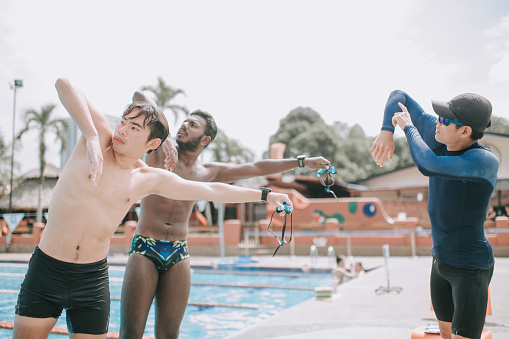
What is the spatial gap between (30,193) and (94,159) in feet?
107

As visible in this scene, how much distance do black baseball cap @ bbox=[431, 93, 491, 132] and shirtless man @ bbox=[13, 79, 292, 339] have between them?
1.17 m

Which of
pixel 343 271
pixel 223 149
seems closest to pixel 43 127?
pixel 223 149

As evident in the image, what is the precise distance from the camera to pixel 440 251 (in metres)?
2.74

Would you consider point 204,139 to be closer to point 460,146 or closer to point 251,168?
point 251,168

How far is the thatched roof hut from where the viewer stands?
29.8 metres

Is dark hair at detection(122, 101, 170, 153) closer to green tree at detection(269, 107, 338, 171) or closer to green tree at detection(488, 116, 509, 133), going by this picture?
green tree at detection(269, 107, 338, 171)

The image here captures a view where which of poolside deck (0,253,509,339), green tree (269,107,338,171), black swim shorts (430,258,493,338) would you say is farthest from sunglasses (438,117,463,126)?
green tree (269,107,338,171)

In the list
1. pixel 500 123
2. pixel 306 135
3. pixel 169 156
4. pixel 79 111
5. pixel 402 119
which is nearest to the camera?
pixel 79 111

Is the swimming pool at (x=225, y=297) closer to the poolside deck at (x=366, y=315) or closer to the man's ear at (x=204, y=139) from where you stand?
the poolside deck at (x=366, y=315)

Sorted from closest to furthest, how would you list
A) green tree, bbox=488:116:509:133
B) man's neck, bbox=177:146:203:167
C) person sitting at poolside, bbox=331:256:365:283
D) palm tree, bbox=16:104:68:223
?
man's neck, bbox=177:146:203:167 < person sitting at poolside, bbox=331:256:365:283 < palm tree, bbox=16:104:68:223 < green tree, bbox=488:116:509:133

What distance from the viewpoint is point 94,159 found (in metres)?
2.16

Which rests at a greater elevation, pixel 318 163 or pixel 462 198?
pixel 318 163

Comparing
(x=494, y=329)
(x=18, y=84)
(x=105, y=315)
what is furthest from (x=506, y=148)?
(x=18, y=84)

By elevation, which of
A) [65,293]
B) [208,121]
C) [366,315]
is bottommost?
[366,315]
